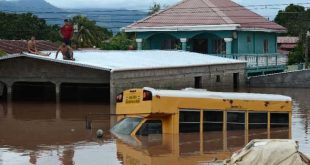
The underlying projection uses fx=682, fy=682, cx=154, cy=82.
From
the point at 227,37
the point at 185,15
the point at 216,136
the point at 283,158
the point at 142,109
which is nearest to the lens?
the point at 283,158

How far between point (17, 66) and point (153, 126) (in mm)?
15327

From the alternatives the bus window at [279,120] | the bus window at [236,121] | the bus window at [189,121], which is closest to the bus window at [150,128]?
the bus window at [189,121]

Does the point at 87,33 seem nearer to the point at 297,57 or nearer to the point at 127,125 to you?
the point at 297,57

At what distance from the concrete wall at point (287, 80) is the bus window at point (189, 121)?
83.0 ft

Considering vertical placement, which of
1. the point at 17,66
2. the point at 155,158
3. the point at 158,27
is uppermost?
the point at 158,27

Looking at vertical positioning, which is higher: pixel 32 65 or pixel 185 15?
pixel 185 15

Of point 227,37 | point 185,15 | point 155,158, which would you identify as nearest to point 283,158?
point 155,158

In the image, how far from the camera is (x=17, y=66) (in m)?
32.8

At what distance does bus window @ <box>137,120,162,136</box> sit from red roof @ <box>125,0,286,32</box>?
94.5 ft

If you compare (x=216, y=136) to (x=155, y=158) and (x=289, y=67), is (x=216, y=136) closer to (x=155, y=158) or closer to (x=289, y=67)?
(x=155, y=158)

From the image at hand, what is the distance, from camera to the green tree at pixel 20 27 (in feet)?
247

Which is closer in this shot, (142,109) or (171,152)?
(171,152)

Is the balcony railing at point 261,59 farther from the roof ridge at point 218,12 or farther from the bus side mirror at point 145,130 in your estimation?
the bus side mirror at point 145,130

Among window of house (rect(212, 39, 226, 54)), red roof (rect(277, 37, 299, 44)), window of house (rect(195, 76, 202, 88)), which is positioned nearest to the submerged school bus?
window of house (rect(195, 76, 202, 88))
